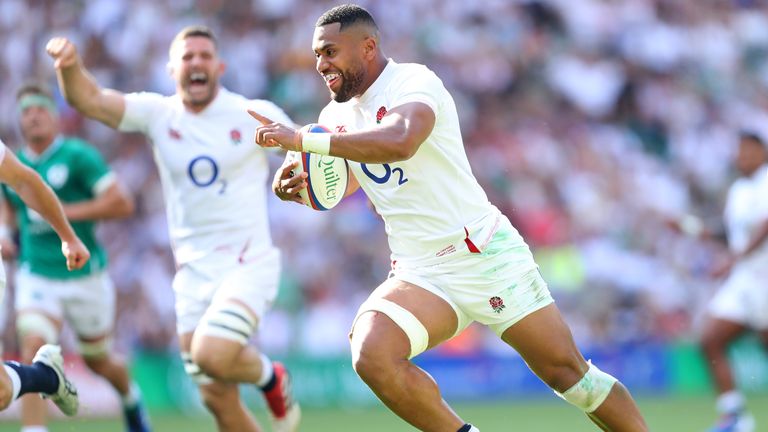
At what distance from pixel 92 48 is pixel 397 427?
953 cm

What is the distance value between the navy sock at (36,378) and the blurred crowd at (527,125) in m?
9.09

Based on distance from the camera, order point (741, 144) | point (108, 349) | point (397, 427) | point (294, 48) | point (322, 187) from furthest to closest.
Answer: point (294, 48) → point (397, 427) → point (741, 144) → point (108, 349) → point (322, 187)

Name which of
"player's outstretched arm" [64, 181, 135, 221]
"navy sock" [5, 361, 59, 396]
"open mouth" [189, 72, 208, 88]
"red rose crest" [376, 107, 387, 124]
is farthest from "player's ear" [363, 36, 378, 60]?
"player's outstretched arm" [64, 181, 135, 221]

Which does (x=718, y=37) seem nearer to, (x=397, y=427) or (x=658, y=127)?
(x=658, y=127)

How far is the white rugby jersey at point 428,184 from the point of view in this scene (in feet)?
23.3

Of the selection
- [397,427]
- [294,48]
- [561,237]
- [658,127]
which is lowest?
[397,427]

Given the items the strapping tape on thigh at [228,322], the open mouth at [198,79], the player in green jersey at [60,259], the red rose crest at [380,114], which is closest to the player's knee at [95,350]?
the player in green jersey at [60,259]

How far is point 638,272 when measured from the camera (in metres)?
17.9

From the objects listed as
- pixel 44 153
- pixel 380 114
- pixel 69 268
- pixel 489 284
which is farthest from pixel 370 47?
pixel 44 153

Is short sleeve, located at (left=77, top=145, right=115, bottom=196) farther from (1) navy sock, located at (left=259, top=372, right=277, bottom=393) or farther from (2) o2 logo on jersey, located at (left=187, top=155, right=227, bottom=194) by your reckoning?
(1) navy sock, located at (left=259, top=372, right=277, bottom=393)

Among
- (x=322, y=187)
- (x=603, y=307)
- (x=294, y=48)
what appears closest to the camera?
(x=322, y=187)

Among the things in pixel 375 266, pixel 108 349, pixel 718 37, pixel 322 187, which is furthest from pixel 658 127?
pixel 322 187

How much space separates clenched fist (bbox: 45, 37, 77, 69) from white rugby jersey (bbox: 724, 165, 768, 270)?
6.42 meters

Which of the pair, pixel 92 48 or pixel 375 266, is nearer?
pixel 375 266
